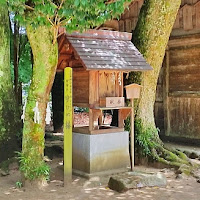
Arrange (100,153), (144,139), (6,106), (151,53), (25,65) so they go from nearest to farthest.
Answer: (100,153)
(6,106)
(144,139)
(151,53)
(25,65)

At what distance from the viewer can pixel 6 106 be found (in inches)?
322

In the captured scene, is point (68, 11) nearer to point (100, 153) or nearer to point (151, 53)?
point (100, 153)

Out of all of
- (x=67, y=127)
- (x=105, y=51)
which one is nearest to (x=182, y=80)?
(x=105, y=51)

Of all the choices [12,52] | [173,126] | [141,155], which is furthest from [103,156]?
[12,52]

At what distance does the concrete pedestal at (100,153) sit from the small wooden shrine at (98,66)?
0.16m

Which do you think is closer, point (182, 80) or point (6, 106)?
point (6, 106)

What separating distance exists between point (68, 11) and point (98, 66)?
5.52 feet

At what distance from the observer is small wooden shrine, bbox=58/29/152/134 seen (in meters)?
6.99

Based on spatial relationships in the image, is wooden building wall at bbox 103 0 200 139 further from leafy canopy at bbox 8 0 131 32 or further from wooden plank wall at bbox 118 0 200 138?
leafy canopy at bbox 8 0 131 32

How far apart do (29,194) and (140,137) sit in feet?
10.8

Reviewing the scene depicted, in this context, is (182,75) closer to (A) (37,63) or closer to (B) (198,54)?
(B) (198,54)

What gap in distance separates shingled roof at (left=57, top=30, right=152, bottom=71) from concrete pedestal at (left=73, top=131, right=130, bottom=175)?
1474 mm

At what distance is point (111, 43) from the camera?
300 inches

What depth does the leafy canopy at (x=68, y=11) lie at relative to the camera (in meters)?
5.13
